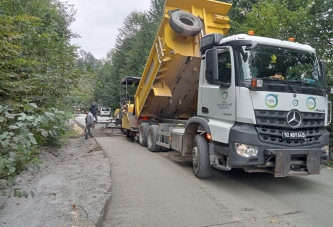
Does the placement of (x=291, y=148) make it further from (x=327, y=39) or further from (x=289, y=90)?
(x=327, y=39)

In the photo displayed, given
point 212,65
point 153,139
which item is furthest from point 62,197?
point 153,139

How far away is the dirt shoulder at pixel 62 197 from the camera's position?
143 inches

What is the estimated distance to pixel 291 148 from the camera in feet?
15.8

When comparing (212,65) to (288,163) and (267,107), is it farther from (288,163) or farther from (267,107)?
(288,163)

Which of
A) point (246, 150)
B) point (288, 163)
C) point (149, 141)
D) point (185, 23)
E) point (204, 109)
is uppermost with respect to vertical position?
point (185, 23)

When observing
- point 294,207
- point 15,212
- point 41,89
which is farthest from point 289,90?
point 41,89

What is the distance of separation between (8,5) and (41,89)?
240cm

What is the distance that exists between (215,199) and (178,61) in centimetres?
403

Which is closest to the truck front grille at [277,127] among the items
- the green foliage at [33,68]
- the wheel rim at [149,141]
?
the green foliage at [33,68]

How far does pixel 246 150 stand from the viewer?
4.75 m

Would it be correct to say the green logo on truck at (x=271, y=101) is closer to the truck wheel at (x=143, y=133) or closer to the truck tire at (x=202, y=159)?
the truck tire at (x=202, y=159)

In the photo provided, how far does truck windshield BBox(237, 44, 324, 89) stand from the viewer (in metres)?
4.98

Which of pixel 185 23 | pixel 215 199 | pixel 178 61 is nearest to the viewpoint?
pixel 215 199

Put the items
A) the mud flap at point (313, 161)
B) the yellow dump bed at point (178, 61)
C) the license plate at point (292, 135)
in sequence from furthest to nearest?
the yellow dump bed at point (178, 61) → the mud flap at point (313, 161) → the license plate at point (292, 135)
